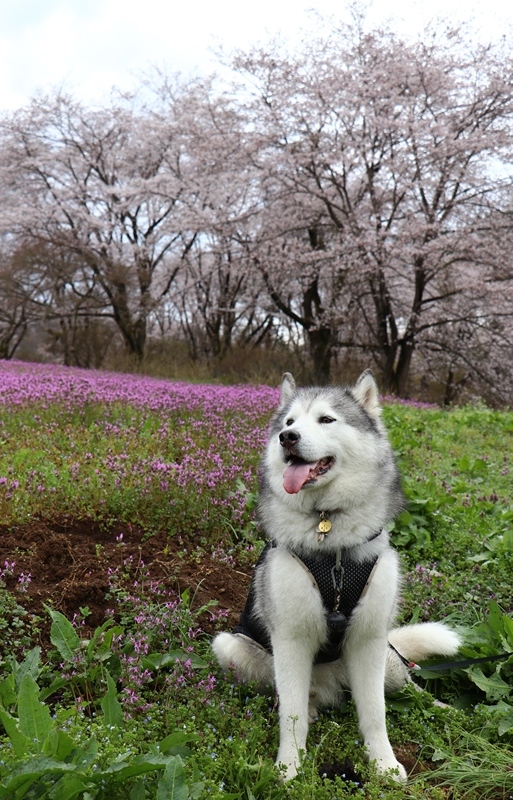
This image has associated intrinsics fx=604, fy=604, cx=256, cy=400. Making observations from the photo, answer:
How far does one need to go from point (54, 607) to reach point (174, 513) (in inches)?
56.9

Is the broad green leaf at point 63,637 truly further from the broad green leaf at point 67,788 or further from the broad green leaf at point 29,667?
the broad green leaf at point 67,788

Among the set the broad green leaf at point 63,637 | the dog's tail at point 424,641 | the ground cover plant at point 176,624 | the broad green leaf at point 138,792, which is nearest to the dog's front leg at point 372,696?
the ground cover plant at point 176,624

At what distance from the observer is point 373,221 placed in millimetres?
19031

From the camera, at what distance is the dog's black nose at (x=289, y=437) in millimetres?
2602

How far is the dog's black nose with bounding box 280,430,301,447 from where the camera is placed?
2602 mm

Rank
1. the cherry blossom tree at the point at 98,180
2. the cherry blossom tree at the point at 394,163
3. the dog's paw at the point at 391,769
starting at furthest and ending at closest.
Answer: the cherry blossom tree at the point at 98,180 < the cherry blossom tree at the point at 394,163 < the dog's paw at the point at 391,769

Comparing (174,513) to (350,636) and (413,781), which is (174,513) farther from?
(413,781)

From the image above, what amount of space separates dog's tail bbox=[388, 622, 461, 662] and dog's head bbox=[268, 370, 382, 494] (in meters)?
1.15

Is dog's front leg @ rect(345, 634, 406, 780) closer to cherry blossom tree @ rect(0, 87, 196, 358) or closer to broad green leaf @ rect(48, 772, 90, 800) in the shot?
broad green leaf @ rect(48, 772, 90, 800)

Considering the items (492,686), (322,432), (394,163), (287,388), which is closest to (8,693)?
(322,432)

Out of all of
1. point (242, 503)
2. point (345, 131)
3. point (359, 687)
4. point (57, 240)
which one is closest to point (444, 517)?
point (242, 503)

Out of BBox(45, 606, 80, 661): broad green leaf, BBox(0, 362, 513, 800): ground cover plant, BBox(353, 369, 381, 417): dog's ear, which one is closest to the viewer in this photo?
BBox(0, 362, 513, 800): ground cover plant

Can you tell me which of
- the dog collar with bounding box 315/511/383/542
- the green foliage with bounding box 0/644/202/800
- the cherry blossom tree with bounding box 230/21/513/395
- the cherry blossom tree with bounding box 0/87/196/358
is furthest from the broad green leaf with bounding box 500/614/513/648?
the cherry blossom tree with bounding box 0/87/196/358

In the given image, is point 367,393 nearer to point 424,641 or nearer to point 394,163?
point 424,641
